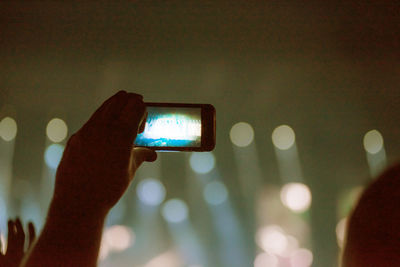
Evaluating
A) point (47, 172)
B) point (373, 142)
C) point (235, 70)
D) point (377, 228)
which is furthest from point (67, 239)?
point (373, 142)

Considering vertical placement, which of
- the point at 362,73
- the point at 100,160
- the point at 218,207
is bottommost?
the point at 218,207

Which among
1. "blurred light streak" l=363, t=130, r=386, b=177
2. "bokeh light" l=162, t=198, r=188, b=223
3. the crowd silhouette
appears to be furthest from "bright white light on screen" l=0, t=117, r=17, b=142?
"blurred light streak" l=363, t=130, r=386, b=177

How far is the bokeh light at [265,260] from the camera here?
2072 mm

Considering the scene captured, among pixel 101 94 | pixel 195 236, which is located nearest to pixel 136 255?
pixel 195 236

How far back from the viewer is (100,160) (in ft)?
0.76

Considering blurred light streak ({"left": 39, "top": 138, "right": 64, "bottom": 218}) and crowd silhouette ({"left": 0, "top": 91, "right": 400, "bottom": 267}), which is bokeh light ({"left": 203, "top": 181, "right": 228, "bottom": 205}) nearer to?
blurred light streak ({"left": 39, "top": 138, "right": 64, "bottom": 218})

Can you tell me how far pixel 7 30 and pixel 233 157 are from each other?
159cm

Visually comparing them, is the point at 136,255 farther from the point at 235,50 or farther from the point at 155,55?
the point at 235,50

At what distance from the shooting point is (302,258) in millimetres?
2062

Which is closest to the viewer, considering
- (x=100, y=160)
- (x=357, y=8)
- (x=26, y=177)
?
(x=100, y=160)

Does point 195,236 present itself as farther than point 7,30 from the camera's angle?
Yes

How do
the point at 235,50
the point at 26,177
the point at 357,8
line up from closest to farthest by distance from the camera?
the point at 357,8 → the point at 235,50 → the point at 26,177

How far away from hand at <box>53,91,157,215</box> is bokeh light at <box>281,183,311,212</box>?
2059 millimetres

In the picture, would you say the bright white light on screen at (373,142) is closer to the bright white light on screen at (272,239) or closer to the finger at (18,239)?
the bright white light on screen at (272,239)
